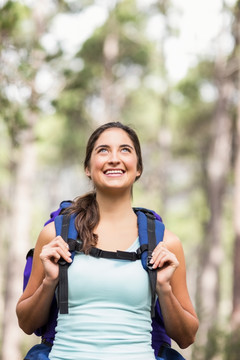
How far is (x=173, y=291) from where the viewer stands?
2.70m

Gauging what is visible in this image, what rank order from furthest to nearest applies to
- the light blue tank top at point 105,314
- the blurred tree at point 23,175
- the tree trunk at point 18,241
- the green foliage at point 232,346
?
the tree trunk at point 18,241 < the blurred tree at point 23,175 < the green foliage at point 232,346 < the light blue tank top at point 105,314

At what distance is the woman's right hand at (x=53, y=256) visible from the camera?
8.20 feet

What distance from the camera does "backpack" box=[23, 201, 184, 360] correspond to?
99.5 inches

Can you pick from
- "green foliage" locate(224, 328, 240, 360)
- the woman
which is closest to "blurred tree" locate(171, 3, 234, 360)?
"green foliage" locate(224, 328, 240, 360)

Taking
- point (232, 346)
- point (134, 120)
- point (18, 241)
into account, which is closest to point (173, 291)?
point (232, 346)

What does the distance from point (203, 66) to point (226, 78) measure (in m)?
2.56

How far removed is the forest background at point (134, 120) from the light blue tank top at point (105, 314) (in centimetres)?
682

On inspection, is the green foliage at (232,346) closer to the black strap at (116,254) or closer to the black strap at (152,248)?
the black strap at (152,248)

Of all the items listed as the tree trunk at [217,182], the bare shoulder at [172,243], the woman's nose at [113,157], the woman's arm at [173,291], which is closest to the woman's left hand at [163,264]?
the woman's arm at [173,291]

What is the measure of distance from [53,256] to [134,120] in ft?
84.3

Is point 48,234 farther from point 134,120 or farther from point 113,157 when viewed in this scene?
point 134,120

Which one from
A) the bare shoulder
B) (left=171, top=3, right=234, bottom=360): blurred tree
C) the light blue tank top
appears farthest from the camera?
(left=171, top=3, right=234, bottom=360): blurred tree

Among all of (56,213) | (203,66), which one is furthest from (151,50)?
(56,213)

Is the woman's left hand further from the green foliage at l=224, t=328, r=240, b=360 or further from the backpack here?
the green foliage at l=224, t=328, r=240, b=360
